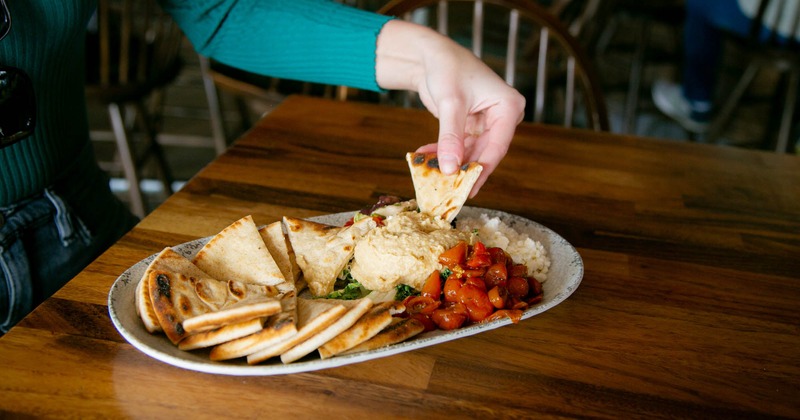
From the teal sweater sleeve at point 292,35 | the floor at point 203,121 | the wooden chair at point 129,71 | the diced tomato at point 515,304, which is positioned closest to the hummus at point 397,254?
the diced tomato at point 515,304

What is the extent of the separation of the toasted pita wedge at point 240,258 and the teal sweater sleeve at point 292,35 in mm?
586

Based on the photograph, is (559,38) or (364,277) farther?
(559,38)

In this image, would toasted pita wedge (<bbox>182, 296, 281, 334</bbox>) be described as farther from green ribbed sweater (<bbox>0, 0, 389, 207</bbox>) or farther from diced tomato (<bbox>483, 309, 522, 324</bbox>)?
green ribbed sweater (<bbox>0, 0, 389, 207</bbox>)

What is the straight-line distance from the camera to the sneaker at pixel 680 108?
3867 mm

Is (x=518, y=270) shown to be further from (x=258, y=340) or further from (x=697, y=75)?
(x=697, y=75)

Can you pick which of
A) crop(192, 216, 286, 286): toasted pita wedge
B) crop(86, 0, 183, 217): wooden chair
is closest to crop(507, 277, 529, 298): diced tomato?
crop(192, 216, 286, 286): toasted pita wedge

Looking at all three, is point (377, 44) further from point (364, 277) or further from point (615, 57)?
point (615, 57)

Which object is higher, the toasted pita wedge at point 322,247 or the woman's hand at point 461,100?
the woman's hand at point 461,100

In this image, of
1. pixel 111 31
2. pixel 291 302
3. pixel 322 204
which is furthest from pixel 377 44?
pixel 111 31

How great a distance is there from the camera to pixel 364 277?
40.8 inches

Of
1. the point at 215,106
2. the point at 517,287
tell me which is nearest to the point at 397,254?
the point at 517,287

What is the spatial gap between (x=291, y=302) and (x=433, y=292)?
0.21m

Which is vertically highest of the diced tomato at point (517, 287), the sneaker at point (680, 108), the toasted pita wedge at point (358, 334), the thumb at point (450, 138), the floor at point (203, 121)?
the thumb at point (450, 138)

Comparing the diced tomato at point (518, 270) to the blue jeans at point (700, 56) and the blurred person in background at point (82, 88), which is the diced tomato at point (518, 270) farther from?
the blue jeans at point (700, 56)
